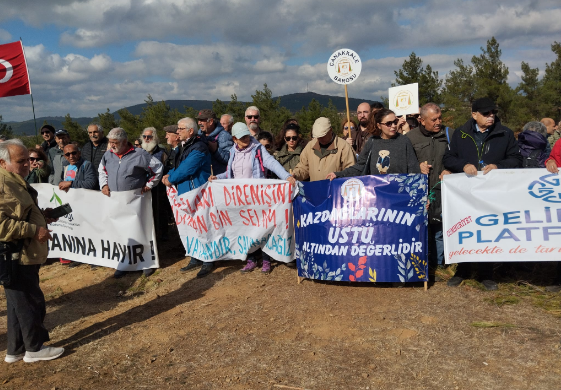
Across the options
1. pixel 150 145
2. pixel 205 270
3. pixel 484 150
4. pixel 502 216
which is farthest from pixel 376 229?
pixel 150 145

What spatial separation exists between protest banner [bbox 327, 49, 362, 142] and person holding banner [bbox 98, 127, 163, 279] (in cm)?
335

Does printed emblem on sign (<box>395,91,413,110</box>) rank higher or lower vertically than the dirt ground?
higher

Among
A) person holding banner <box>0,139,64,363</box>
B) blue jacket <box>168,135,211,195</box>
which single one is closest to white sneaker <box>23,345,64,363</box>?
person holding banner <box>0,139,64,363</box>

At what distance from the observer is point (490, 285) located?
5.48 metres

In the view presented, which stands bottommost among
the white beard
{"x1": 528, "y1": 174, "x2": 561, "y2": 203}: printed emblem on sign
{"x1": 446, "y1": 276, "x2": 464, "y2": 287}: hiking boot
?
{"x1": 446, "y1": 276, "x2": 464, "y2": 287}: hiking boot

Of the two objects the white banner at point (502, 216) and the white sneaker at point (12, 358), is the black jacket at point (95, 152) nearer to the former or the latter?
the white sneaker at point (12, 358)

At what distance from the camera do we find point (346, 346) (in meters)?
4.36

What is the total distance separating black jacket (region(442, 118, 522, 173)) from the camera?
533 cm

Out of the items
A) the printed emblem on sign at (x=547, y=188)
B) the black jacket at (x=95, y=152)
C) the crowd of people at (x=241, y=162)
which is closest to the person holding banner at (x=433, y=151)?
the crowd of people at (x=241, y=162)

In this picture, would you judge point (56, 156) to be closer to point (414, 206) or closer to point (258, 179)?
point (258, 179)

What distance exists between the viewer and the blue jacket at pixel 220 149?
762 centimetres

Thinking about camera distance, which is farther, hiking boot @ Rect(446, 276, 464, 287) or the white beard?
the white beard

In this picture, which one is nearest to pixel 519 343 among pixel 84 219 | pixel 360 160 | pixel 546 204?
pixel 546 204

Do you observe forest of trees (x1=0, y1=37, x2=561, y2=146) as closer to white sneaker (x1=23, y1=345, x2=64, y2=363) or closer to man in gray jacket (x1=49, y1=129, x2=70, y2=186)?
man in gray jacket (x1=49, y1=129, x2=70, y2=186)
